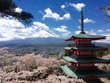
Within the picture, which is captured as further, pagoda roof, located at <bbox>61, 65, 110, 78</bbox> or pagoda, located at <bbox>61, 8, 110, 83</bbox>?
pagoda, located at <bbox>61, 8, 110, 83</bbox>

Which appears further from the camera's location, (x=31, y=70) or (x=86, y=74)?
(x=31, y=70)

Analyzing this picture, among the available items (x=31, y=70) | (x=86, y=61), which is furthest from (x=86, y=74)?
(x=31, y=70)

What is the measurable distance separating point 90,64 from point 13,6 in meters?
14.0

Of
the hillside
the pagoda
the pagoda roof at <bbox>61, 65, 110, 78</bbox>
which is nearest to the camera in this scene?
the hillside

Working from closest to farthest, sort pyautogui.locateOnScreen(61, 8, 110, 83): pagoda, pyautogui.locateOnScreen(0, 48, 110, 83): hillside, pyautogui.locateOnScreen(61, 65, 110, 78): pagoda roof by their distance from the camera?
pyautogui.locateOnScreen(0, 48, 110, 83): hillside, pyautogui.locateOnScreen(61, 65, 110, 78): pagoda roof, pyautogui.locateOnScreen(61, 8, 110, 83): pagoda

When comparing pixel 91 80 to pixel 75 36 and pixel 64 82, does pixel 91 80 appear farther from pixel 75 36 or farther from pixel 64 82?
pixel 64 82

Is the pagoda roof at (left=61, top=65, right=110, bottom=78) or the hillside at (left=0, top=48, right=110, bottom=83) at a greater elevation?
the hillside at (left=0, top=48, right=110, bottom=83)

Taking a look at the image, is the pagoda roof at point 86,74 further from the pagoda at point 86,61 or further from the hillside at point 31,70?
the hillside at point 31,70

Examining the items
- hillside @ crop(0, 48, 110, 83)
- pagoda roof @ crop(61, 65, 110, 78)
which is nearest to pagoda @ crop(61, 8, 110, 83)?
pagoda roof @ crop(61, 65, 110, 78)

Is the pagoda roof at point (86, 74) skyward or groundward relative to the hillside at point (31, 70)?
groundward

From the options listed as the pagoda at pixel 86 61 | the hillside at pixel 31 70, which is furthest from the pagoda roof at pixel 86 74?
the hillside at pixel 31 70

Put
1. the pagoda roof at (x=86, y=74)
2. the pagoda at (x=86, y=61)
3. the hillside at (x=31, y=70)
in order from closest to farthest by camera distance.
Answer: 1. the hillside at (x=31, y=70)
2. the pagoda roof at (x=86, y=74)
3. the pagoda at (x=86, y=61)

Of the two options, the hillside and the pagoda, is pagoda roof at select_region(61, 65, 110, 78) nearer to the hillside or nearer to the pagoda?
the pagoda

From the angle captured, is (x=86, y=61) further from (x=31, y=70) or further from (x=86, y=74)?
(x=31, y=70)
